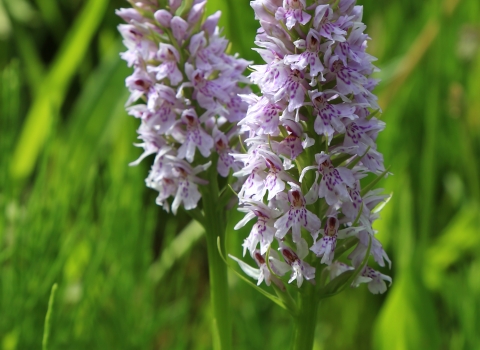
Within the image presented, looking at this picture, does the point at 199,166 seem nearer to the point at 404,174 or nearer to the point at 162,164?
the point at 162,164

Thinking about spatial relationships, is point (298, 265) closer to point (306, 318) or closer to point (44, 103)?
point (306, 318)

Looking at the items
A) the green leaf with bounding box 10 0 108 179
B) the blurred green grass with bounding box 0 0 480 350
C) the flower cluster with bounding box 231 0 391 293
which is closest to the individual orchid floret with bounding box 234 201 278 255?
the flower cluster with bounding box 231 0 391 293

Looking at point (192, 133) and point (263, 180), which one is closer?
point (263, 180)

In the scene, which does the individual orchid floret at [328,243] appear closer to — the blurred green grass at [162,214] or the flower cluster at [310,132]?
the flower cluster at [310,132]

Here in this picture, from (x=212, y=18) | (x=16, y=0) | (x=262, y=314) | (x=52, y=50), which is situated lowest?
(x=262, y=314)

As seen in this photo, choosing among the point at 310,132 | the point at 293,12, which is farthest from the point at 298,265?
the point at 293,12

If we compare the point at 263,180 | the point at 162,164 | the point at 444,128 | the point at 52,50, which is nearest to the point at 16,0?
the point at 52,50
